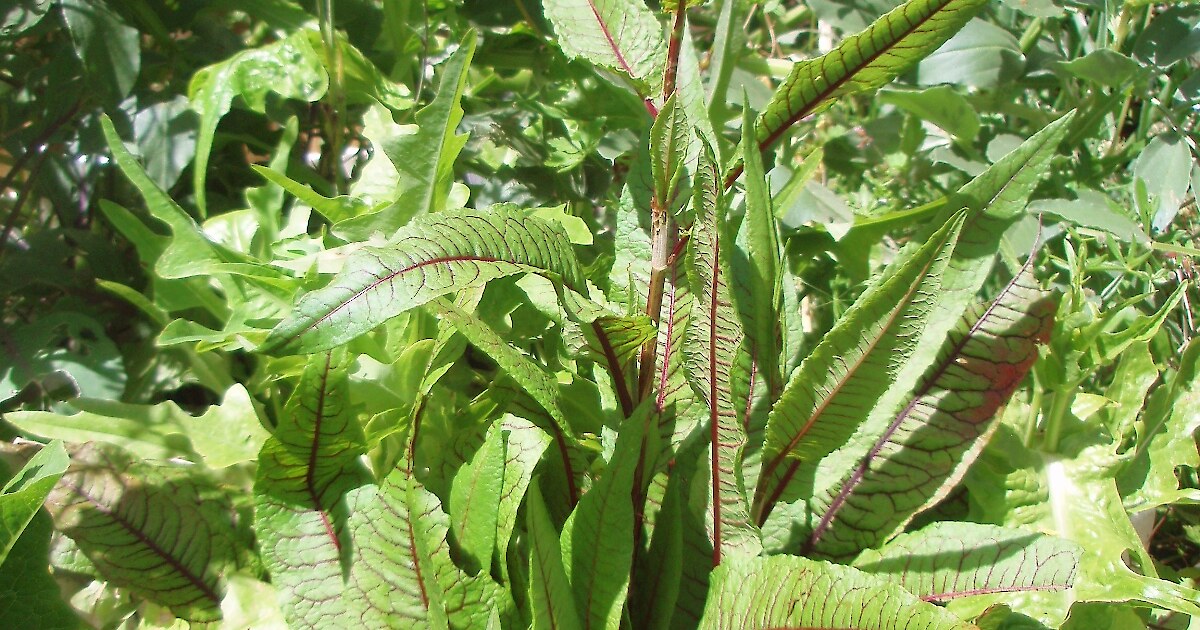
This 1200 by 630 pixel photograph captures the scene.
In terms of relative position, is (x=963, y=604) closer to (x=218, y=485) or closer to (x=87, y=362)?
(x=218, y=485)

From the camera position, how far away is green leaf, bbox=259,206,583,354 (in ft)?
1.23

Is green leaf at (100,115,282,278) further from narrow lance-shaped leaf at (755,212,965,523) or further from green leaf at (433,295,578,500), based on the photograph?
narrow lance-shaped leaf at (755,212,965,523)

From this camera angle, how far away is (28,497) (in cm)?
52

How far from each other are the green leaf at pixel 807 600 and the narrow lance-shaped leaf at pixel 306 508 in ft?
0.78

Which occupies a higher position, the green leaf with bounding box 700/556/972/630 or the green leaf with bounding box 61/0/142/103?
the green leaf with bounding box 61/0/142/103

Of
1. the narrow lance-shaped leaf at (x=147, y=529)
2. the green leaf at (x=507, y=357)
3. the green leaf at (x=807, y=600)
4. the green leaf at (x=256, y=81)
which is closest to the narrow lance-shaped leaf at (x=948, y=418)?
the green leaf at (x=807, y=600)

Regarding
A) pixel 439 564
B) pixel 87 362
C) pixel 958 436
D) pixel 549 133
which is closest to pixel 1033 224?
pixel 958 436

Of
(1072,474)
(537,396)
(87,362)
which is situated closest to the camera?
(537,396)

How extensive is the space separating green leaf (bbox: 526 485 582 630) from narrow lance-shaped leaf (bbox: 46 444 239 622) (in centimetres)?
27

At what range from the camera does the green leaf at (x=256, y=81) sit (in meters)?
0.75

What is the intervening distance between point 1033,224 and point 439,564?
2.01ft

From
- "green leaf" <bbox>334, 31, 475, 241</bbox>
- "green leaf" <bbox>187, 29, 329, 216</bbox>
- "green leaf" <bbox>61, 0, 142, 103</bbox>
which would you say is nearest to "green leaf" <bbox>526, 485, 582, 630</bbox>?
"green leaf" <bbox>334, 31, 475, 241</bbox>

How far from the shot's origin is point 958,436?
577 millimetres

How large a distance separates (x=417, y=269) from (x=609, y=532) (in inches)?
7.8
